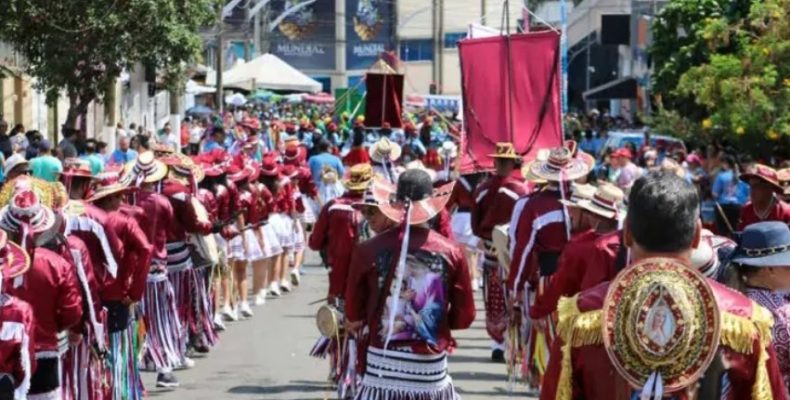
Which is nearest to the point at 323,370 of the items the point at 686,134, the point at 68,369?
the point at 68,369

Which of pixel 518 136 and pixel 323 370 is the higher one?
pixel 518 136

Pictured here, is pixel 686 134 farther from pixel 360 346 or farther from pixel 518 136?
pixel 360 346

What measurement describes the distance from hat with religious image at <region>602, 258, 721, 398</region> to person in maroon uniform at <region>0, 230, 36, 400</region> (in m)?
3.83

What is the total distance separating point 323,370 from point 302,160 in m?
8.88

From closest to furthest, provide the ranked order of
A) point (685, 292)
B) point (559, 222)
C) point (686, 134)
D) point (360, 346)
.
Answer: point (685, 292) → point (360, 346) → point (559, 222) → point (686, 134)

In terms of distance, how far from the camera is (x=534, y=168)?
12016 mm

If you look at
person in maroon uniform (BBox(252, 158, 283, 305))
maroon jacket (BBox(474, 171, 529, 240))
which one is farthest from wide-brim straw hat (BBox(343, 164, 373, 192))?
person in maroon uniform (BBox(252, 158, 283, 305))

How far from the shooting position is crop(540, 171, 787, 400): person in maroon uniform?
4.62m

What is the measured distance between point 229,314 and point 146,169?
5.17m

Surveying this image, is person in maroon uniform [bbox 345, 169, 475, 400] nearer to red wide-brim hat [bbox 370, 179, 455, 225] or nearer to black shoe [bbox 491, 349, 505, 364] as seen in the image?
red wide-brim hat [bbox 370, 179, 455, 225]

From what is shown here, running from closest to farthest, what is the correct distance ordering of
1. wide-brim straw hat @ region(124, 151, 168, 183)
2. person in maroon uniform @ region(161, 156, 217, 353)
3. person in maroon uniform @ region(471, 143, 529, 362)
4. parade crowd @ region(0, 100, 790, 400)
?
parade crowd @ region(0, 100, 790, 400) < wide-brim straw hat @ region(124, 151, 168, 183) < person in maroon uniform @ region(161, 156, 217, 353) < person in maroon uniform @ region(471, 143, 529, 362)

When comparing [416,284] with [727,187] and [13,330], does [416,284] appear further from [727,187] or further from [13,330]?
[727,187]

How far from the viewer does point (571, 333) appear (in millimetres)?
4867

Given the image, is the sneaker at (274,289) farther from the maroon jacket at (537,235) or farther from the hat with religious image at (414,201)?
the hat with religious image at (414,201)
